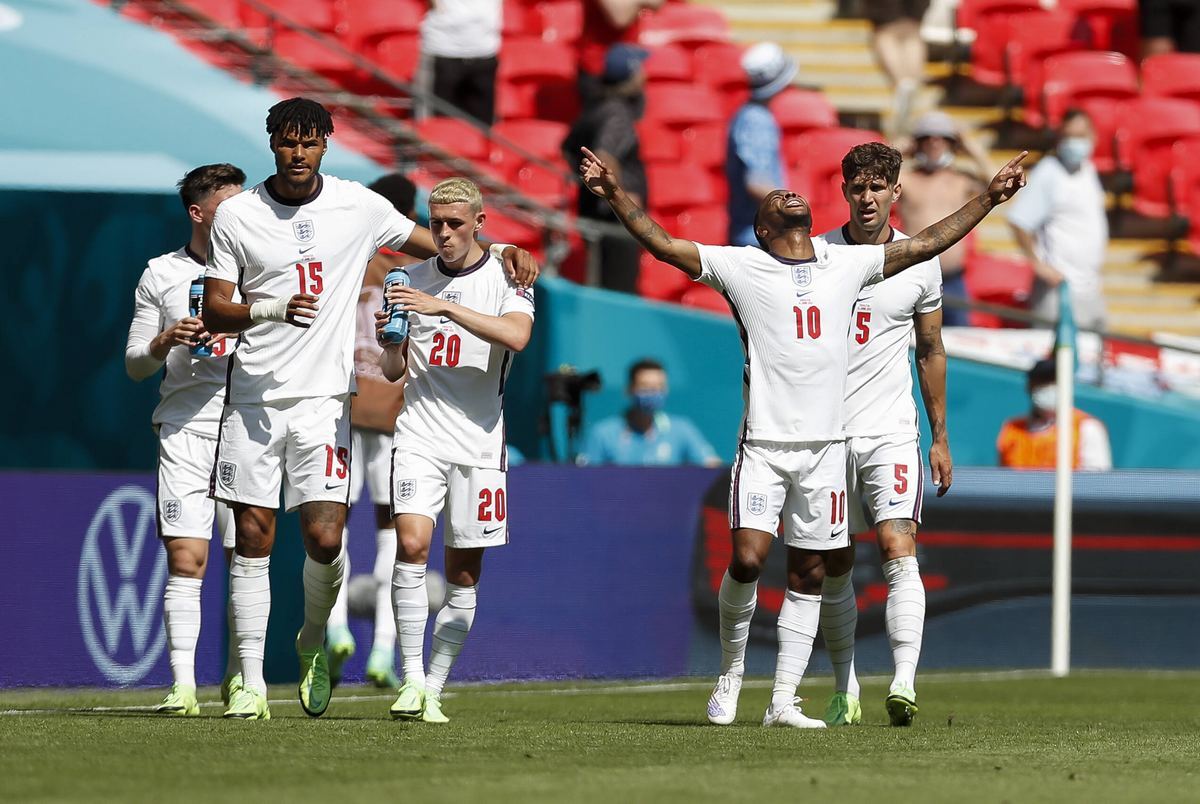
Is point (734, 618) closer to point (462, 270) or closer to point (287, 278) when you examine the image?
point (462, 270)

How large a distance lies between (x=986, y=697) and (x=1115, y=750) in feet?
9.49

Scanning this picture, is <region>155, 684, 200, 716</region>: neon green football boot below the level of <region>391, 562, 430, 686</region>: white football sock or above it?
below

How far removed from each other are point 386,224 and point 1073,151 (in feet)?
29.0

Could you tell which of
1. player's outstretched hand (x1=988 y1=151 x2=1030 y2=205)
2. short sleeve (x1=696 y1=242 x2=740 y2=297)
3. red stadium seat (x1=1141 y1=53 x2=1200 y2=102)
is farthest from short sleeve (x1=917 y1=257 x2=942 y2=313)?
red stadium seat (x1=1141 y1=53 x2=1200 y2=102)

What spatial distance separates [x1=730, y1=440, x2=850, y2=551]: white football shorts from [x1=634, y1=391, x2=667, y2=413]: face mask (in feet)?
15.0

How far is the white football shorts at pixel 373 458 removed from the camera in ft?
32.7

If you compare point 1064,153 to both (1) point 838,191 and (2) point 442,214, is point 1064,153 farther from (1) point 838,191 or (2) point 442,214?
(2) point 442,214

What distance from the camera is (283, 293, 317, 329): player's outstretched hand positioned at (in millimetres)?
7281

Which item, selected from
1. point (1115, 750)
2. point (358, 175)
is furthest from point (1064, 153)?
point (1115, 750)

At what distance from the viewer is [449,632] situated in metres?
7.93

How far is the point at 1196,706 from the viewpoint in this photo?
9594 millimetres

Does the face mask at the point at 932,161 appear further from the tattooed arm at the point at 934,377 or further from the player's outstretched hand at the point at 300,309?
the player's outstretched hand at the point at 300,309

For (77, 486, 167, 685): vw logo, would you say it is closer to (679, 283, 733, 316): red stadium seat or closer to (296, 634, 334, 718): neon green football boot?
(296, 634, 334, 718): neon green football boot

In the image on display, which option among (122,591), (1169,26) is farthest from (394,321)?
(1169,26)
